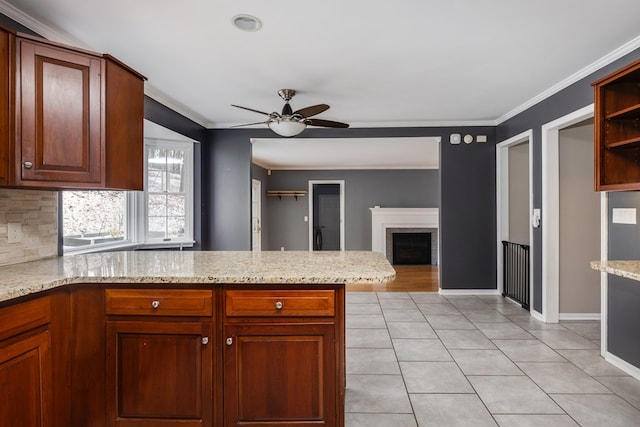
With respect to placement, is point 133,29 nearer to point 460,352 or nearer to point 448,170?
point 460,352

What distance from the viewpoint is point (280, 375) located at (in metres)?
1.67

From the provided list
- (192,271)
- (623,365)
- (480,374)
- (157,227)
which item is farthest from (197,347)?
(623,365)

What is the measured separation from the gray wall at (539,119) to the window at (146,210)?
13.9ft

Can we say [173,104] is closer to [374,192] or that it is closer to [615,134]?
[615,134]

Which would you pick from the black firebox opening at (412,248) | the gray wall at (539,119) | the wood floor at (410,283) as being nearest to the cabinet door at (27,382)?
the wood floor at (410,283)

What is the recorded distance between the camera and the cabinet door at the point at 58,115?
69.2 inches

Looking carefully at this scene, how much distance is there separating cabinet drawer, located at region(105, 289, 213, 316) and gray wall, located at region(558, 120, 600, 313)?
3776 millimetres

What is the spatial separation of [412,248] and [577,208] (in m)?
4.72

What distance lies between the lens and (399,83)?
3.34m

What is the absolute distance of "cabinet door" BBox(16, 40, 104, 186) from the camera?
176cm

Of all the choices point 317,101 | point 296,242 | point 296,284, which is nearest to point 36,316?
point 296,284

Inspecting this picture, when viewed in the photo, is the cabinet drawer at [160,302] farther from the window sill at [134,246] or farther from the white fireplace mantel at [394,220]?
the white fireplace mantel at [394,220]

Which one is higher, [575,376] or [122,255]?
[122,255]

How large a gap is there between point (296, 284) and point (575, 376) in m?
2.33
